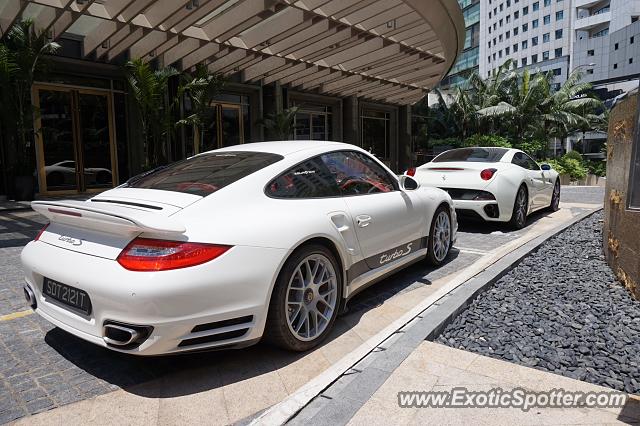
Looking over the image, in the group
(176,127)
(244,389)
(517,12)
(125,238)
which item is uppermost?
(517,12)

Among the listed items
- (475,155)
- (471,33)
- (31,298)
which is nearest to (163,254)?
(31,298)

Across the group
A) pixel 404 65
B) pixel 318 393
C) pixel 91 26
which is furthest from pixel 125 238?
pixel 404 65

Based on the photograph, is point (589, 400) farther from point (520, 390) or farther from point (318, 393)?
point (318, 393)

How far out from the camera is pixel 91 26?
12078 mm

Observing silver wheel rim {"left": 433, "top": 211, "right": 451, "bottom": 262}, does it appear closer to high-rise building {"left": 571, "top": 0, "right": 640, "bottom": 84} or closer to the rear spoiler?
the rear spoiler

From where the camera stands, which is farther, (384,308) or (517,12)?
(517,12)

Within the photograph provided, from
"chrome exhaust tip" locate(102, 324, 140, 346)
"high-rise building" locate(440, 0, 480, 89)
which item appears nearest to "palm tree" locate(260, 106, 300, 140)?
"chrome exhaust tip" locate(102, 324, 140, 346)

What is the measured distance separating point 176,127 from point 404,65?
31.2 feet

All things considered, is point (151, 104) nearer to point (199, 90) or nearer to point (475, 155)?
point (199, 90)

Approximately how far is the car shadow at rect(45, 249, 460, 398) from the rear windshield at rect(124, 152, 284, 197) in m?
1.12

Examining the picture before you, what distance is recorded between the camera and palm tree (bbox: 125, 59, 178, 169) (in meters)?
11.6

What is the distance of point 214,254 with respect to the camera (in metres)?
2.59

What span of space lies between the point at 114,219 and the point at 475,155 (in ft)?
21.5

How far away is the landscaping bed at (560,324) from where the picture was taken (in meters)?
2.91
